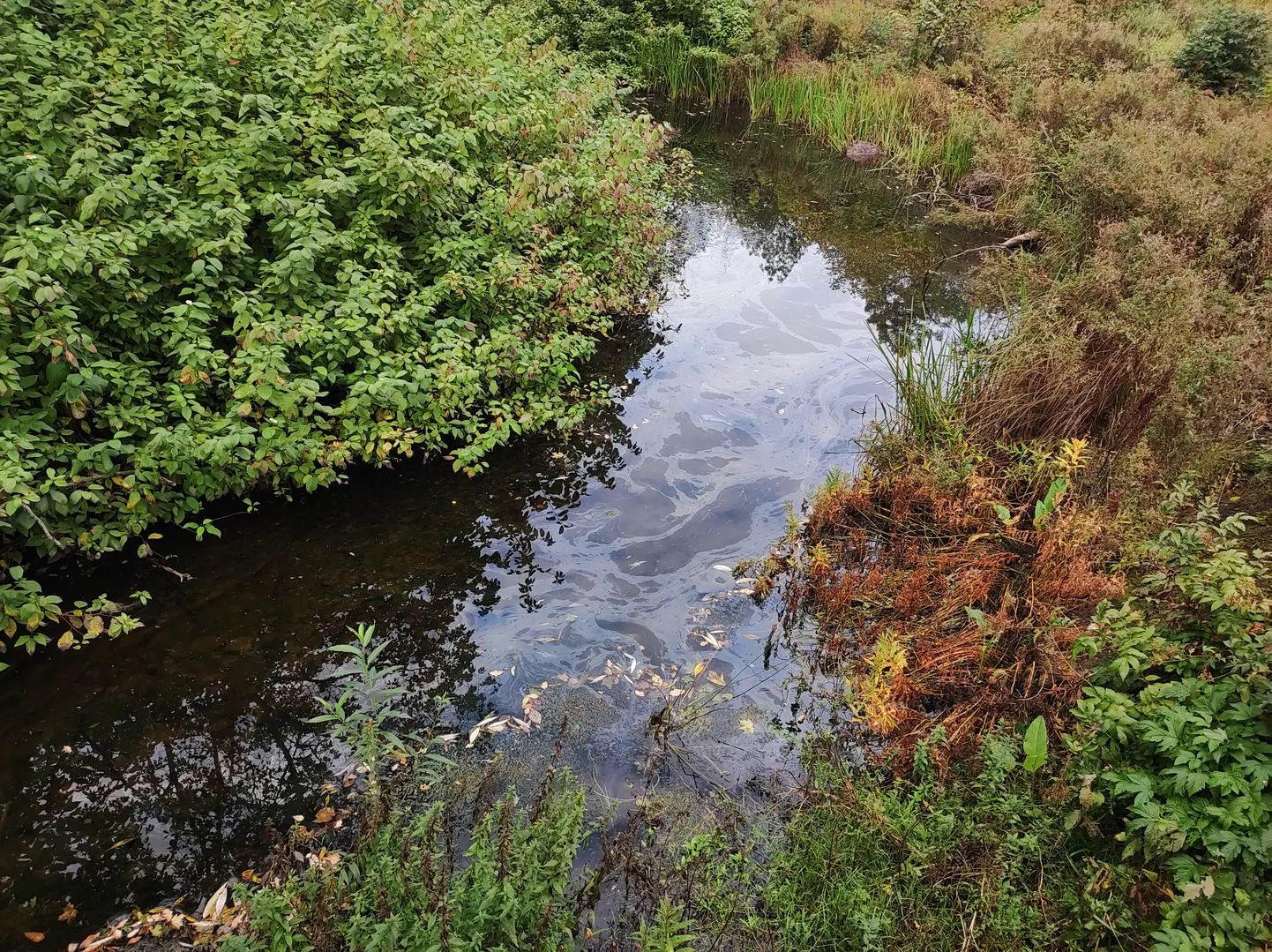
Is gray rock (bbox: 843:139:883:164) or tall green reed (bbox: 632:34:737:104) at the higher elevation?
tall green reed (bbox: 632:34:737:104)

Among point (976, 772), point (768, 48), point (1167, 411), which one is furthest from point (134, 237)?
point (768, 48)

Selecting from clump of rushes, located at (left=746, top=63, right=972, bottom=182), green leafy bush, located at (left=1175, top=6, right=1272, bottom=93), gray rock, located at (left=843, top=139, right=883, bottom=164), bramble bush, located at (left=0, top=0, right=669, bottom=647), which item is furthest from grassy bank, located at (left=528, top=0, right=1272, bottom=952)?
gray rock, located at (left=843, top=139, right=883, bottom=164)

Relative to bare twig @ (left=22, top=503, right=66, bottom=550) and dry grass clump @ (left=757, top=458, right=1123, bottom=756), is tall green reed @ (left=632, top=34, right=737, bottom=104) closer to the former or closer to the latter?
dry grass clump @ (left=757, top=458, right=1123, bottom=756)

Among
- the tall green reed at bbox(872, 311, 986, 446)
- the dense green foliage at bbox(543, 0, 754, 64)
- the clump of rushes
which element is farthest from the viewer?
the dense green foliage at bbox(543, 0, 754, 64)

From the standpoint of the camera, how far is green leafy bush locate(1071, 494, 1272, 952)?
8.87 ft

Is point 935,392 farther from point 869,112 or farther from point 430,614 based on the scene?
point 869,112

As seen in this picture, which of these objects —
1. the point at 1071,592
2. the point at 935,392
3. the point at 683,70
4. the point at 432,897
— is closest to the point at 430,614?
the point at 432,897

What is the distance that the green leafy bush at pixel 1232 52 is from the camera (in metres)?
12.4

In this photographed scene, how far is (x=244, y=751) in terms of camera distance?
429 cm

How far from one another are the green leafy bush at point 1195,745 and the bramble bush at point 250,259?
4.55 meters

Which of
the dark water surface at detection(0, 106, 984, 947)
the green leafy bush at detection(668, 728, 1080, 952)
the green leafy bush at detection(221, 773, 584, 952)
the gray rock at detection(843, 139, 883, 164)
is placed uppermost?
the gray rock at detection(843, 139, 883, 164)

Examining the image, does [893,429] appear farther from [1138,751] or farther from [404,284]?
[404,284]

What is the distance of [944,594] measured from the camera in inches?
203

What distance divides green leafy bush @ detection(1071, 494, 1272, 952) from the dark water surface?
1.92 m
